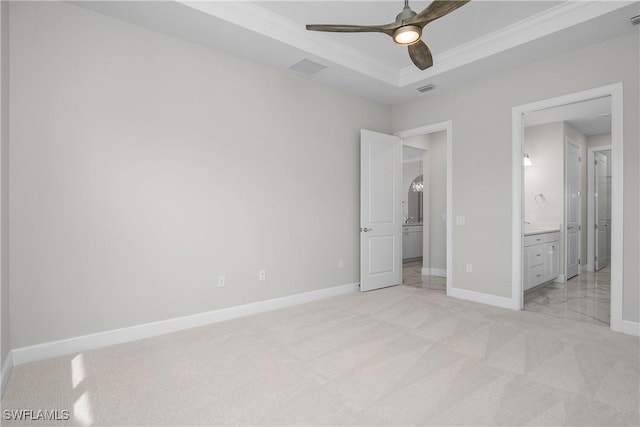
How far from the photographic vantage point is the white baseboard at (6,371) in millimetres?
2112

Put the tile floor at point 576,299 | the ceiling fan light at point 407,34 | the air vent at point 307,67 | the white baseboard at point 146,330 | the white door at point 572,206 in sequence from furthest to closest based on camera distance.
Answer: the white door at point 572,206, the air vent at point 307,67, the tile floor at point 576,299, the white baseboard at point 146,330, the ceiling fan light at point 407,34

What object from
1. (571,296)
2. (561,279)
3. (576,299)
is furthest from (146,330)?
(561,279)

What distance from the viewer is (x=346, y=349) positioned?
2.77 m

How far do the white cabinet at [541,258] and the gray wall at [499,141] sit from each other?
78 cm

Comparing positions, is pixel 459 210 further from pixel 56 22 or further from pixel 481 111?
pixel 56 22

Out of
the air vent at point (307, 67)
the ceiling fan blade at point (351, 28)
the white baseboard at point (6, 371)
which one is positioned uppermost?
the air vent at point (307, 67)

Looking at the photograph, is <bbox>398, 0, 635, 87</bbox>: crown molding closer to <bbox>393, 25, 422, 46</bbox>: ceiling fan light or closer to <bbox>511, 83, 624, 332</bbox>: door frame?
<bbox>511, 83, 624, 332</bbox>: door frame

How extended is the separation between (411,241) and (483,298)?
3.77 metres

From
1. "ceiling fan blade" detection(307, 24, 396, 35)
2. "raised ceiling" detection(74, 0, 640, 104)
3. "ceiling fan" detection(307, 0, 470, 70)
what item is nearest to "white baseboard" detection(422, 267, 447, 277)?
"raised ceiling" detection(74, 0, 640, 104)

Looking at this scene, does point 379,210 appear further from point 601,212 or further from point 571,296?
point 601,212

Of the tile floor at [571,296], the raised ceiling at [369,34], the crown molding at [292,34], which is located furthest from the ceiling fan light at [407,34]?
the tile floor at [571,296]

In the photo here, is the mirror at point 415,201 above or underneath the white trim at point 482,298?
above

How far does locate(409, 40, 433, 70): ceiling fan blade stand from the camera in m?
2.67

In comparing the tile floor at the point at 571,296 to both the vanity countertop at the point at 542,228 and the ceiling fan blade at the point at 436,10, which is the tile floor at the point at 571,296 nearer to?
the vanity countertop at the point at 542,228
